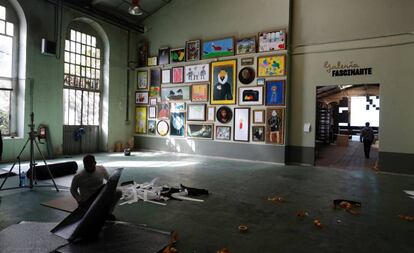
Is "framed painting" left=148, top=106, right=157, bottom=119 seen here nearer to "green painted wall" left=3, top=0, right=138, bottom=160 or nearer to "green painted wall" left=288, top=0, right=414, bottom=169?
"green painted wall" left=3, top=0, right=138, bottom=160

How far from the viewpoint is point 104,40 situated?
443 inches

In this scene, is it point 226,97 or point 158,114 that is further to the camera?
point 158,114

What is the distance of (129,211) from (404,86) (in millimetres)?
7513

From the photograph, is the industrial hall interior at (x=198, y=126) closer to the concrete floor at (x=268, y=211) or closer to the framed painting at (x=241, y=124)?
the concrete floor at (x=268, y=211)

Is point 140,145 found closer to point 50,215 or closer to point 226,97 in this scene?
point 226,97

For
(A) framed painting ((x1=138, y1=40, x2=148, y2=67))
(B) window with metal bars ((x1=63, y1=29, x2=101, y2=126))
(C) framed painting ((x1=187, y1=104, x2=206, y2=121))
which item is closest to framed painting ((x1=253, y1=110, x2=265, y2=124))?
(C) framed painting ((x1=187, y1=104, x2=206, y2=121))

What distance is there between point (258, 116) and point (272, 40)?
7.89 feet

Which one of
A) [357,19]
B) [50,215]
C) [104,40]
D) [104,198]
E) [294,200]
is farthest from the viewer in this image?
[104,40]

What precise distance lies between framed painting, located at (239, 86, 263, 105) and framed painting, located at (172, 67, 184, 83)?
244cm

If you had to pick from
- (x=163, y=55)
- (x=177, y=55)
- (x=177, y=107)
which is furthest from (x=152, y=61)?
(x=177, y=107)

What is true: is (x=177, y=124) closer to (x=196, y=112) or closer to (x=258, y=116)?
(x=196, y=112)

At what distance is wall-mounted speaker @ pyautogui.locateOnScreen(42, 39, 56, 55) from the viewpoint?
889 centimetres

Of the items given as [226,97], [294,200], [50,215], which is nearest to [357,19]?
[226,97]

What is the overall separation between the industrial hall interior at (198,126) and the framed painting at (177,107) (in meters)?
0.05
